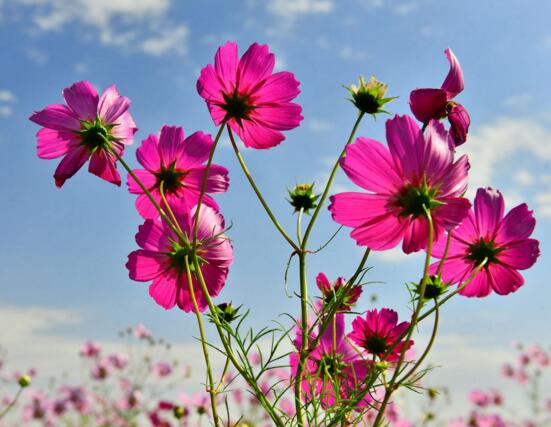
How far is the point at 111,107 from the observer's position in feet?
2.33

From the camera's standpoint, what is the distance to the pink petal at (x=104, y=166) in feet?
2.34

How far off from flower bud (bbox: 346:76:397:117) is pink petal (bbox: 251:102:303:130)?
0.06 m

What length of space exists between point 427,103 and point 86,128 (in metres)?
0.35

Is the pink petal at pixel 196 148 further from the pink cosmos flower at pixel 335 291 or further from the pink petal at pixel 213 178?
the pink cosmos flower at pixel 335 291

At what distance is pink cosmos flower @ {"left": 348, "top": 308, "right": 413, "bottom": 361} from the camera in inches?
29.2

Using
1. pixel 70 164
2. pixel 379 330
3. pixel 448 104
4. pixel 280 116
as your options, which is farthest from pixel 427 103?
pixel 70 164

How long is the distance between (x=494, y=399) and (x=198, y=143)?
2.89m

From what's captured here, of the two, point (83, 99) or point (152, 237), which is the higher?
point (83, 99)

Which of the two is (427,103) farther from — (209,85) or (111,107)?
(111,107)

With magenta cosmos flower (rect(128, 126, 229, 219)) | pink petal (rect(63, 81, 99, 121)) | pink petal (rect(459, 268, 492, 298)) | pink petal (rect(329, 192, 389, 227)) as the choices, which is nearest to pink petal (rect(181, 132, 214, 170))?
magenta cosmos flower (rect(128, 126, 229, 219))

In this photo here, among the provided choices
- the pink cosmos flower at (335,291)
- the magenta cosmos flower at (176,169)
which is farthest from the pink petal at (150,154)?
the pink cosmos flower at (335,291)

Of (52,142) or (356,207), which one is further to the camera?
(52,142)

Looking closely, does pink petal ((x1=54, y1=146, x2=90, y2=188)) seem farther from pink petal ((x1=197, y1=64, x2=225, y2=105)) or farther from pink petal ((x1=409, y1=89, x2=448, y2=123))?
pink petal ((x1=409, y1=89, x2=448, y2=123))

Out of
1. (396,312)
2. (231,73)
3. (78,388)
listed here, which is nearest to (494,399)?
(78,388)
